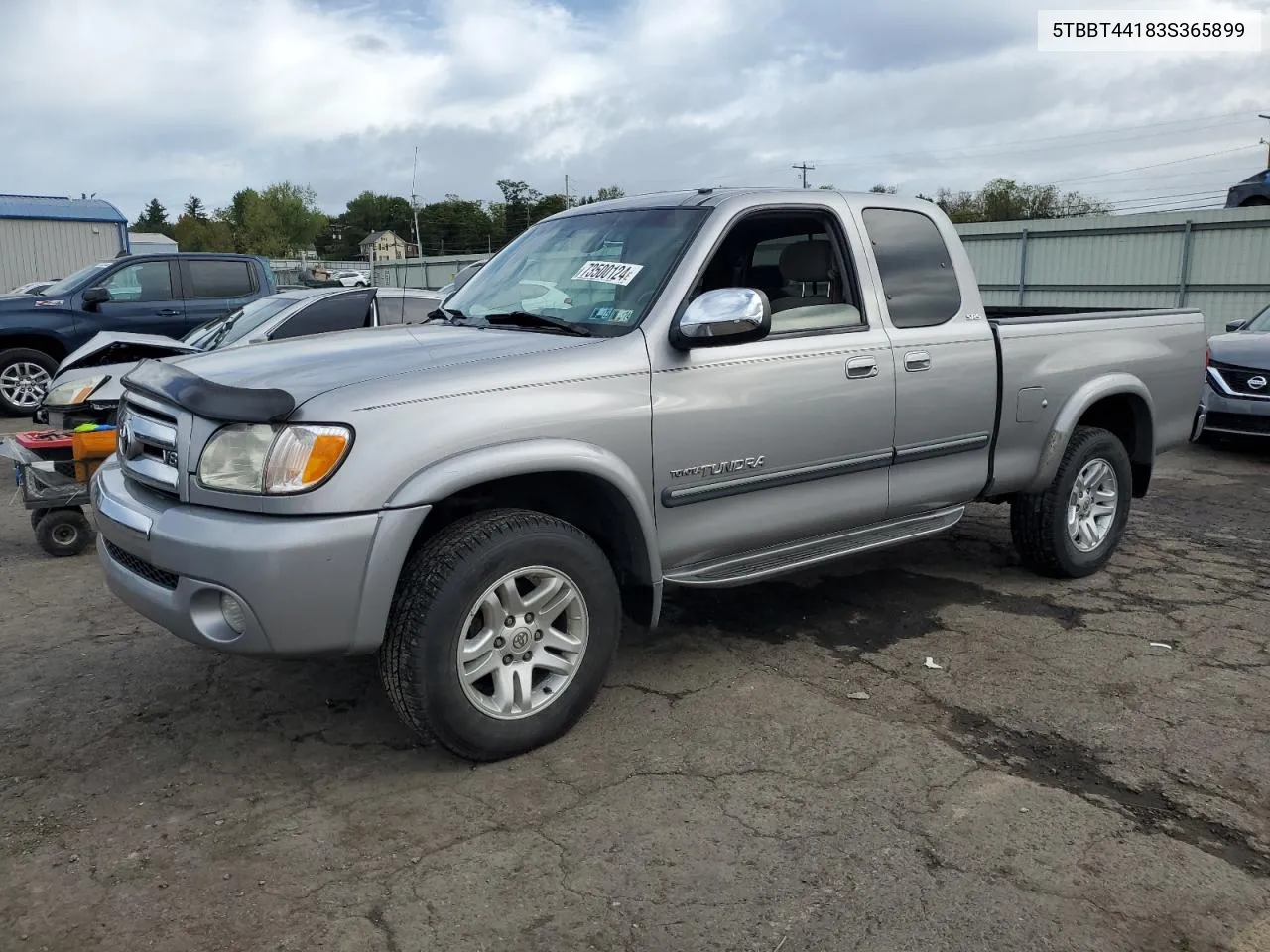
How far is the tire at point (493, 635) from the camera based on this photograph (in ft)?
10.3

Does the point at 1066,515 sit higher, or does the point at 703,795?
the point at 1066,515

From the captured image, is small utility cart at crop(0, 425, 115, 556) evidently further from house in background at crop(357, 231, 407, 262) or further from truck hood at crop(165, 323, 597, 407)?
house in background at crop(357, 231, 407, 262)

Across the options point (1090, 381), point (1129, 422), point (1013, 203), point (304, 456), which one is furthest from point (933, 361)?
point (1013, 203)

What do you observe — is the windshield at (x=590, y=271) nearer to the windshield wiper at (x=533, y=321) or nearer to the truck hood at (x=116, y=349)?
the windshield wiper at (x=533, y=321)

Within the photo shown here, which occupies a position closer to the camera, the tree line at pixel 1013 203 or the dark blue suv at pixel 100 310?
the dark blue suv at pixel 100 310

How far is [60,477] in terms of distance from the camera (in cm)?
608

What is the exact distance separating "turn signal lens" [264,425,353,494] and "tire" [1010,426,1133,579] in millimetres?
3640

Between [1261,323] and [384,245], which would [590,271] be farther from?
[384,245]

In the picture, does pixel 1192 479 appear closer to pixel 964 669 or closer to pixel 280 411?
pixel 964 669

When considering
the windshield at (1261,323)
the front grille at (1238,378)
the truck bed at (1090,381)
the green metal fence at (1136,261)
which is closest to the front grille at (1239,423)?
the front grille at (1238,378)

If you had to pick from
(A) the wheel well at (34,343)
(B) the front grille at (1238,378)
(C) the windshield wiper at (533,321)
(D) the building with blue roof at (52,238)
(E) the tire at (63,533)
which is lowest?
(E) the tire at (63,533)

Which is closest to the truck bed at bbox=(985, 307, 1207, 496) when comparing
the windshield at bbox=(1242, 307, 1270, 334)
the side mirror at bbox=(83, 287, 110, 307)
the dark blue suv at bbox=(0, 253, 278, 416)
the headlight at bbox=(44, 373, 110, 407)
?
the windshield at bbox=(1242, 307, 1270, 334)

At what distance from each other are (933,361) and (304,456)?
2753 mm

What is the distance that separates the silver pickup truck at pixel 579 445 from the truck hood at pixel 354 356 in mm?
17
